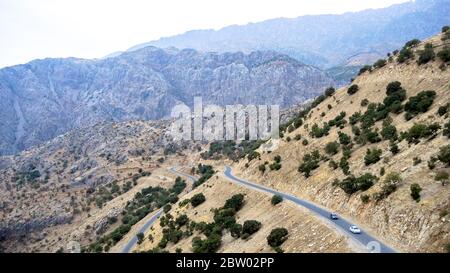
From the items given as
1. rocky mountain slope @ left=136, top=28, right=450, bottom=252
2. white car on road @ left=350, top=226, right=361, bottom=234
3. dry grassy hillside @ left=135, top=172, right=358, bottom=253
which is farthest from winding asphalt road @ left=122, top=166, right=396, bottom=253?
rocky mountain slope @ left=136, top=28, right=450, bottom=252

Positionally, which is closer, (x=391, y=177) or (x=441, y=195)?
(x=441, y=195)

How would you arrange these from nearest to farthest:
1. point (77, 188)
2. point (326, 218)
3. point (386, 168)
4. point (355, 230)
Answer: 1. point (355, 230)
2. point (326, 218)
3. point (386, 168)
4. point (77, 188)

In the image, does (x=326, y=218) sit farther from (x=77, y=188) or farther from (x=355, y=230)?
(x=77, y=188)

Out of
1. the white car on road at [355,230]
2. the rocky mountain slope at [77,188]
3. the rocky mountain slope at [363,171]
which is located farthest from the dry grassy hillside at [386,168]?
the rocky mountain slope at [77,188]

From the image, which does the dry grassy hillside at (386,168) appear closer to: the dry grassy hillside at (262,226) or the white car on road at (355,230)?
the white car on road at (355,230)

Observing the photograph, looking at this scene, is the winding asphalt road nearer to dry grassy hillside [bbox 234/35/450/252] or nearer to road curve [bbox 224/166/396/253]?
road curve [bbox 224/166/396/253]

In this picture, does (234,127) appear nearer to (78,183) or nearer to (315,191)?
(78,183)

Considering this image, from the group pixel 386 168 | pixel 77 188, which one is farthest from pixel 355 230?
pixel 77 188
